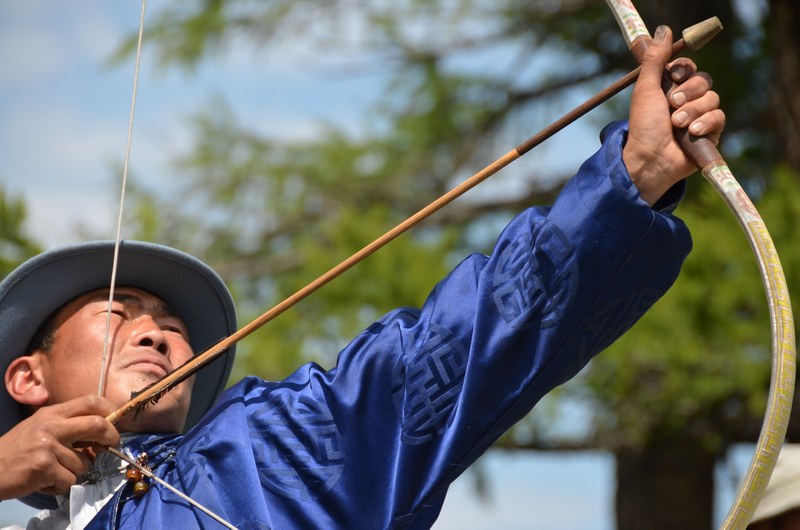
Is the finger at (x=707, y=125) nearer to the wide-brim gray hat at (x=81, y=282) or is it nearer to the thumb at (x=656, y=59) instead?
the thumb at (x=656, y=59)

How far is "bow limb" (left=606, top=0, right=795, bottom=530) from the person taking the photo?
1.45 metres

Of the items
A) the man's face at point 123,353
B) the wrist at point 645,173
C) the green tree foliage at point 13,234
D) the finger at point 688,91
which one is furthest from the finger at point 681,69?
the green tree foliage at point 13,234

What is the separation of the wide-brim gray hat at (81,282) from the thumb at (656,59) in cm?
96

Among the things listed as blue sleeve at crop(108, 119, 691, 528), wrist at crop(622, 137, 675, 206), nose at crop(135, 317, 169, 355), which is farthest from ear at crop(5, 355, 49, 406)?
wrist at crop(622, 137, 675, 206)

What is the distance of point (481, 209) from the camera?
607cm

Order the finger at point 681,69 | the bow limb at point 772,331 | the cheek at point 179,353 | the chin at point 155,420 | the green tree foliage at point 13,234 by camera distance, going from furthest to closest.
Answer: the green tree foliage at point 13,234 → the cheek at point 179,353 → the chin at point 155,420 → the finger at point 681,69 → the bow limb at point 772,331

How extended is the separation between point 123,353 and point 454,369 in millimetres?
648

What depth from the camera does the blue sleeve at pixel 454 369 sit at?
1.52 meters

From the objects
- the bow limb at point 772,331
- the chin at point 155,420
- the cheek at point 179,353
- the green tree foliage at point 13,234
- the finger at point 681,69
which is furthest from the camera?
the green tree foliage at point 13,234

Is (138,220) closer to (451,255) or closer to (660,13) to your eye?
(451,255)

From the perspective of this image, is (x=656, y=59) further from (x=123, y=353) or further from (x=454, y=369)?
(x=123, y=353)

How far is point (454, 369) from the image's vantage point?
1563mm

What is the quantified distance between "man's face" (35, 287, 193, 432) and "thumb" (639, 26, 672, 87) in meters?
0.90

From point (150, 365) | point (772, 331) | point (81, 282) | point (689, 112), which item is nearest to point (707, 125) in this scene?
point (689, 112)
